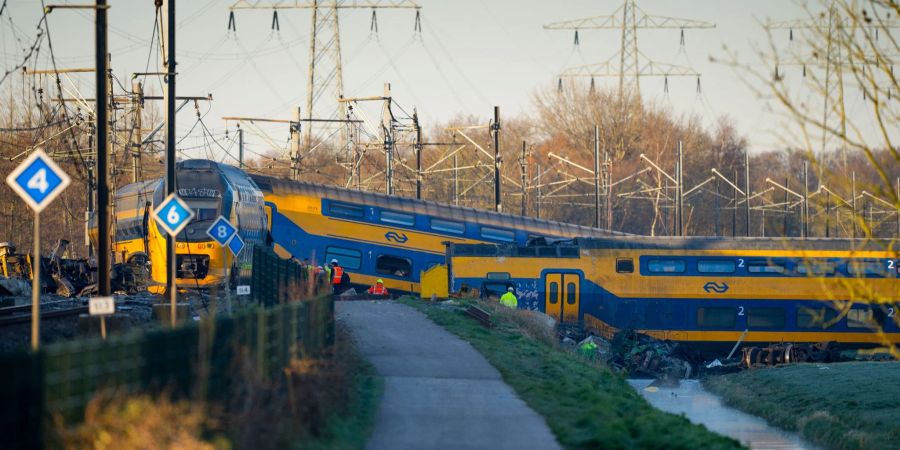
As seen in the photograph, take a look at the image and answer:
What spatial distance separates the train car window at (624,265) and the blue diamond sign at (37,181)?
1276 inches

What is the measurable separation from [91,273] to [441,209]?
43.1 ft

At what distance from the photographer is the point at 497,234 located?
160 ft

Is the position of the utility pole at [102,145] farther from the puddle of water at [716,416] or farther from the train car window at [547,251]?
the train car window at [547,251]

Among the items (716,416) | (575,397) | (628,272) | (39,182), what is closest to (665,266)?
(628,272)

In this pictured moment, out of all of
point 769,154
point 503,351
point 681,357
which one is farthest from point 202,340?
point 769,154

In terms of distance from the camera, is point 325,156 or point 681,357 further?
point 325,156

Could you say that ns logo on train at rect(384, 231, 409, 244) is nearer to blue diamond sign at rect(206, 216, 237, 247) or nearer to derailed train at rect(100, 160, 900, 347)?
derailed train at rect(100, 160, 900, 347)

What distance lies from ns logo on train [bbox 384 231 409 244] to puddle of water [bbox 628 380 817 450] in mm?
11646

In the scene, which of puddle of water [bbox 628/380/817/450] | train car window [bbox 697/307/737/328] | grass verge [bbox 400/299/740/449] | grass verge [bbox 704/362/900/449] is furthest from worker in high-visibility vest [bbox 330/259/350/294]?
train car window [bbox 697/307/737/328]

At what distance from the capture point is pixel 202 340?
11406mm

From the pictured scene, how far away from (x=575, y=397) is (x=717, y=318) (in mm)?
25695

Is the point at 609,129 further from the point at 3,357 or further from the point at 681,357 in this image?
the point at 3,357

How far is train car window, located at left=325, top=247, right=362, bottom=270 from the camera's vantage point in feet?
149

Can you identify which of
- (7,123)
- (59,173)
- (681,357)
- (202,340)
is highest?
(7,123)
